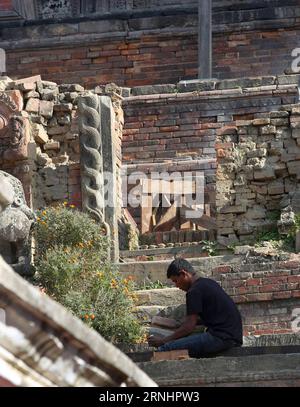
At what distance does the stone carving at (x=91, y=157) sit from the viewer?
55.8ft

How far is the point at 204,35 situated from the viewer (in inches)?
904

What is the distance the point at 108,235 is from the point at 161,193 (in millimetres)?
2193

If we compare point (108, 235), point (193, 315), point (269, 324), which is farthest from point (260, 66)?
point (193, 315)

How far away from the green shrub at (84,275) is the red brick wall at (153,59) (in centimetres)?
772

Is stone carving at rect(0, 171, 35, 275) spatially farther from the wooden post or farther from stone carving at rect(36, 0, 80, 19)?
stone carving at rect(36, 0, 80, 19)

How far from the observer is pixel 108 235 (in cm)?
1617

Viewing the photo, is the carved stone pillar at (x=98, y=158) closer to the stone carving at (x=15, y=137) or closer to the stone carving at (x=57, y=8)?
the stone carving at (x=15, y=137)

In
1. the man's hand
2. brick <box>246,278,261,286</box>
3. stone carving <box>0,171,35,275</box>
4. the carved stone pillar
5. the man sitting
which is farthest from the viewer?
the carved stone pillar

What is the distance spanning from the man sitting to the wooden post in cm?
1114

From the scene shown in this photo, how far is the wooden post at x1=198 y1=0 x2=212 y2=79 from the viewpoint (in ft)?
74.6

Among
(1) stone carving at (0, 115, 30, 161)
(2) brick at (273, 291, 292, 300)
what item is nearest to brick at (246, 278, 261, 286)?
(2) brick at (273, 291, 292, 300)

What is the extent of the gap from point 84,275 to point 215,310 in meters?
2.88
